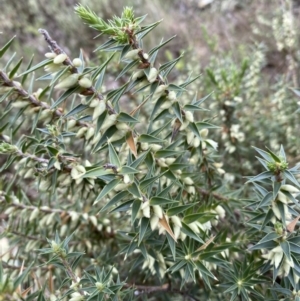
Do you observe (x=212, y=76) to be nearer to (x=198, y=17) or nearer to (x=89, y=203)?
(x=89, y=203)

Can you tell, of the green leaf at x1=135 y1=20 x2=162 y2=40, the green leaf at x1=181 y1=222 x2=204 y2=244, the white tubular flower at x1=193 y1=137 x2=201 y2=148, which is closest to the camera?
the green leaf at x1=135 y1=20 x2=162 y2=40

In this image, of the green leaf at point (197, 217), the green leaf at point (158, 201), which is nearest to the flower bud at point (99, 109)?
the green leaf at point (158, 201)

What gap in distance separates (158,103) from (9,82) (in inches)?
15.0

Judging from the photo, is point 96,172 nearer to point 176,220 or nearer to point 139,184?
point 139,184

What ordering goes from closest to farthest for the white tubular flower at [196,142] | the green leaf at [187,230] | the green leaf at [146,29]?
1. the green leaf at [146,29]
2. the green leaf at [187,230]
3. the white tubular flower at [196,142]

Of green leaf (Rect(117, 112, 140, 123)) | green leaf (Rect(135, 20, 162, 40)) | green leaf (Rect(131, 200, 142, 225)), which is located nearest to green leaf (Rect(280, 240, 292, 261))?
green leaf (Rect(131, 200, 142, 225))

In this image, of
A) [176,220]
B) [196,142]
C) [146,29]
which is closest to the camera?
[146,29]

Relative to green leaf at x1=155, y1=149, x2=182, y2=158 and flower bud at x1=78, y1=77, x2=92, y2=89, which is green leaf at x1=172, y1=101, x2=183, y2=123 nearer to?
green leaf at x1=155, y1=149, x2=182, y2=158

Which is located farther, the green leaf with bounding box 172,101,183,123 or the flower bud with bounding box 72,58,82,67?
the green leaf with bounding box 172,101,183,123

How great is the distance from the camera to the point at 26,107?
104 centimetres

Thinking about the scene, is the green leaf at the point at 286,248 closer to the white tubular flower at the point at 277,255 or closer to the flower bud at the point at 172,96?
the white tubular flower at the point at 277,255

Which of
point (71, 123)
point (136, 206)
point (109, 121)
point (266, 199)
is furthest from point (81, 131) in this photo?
point (266, 199)

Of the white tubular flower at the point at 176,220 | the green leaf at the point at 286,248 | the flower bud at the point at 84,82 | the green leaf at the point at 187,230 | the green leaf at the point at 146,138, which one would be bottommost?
the green leaf at the point at 286,248

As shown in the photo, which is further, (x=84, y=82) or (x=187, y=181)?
(x=187, y=181)
